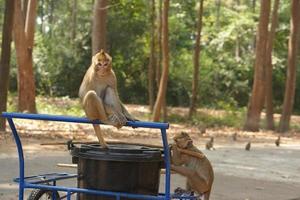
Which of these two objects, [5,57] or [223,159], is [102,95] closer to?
[223,159]

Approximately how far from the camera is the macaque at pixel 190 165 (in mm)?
5938

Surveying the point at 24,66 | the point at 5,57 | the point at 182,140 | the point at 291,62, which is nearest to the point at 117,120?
the point at 182,140

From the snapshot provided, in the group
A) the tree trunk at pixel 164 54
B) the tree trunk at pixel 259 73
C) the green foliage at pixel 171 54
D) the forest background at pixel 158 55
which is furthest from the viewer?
the green foliage at pixel 171 54

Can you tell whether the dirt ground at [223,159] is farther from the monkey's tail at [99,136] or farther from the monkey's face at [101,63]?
the monkey's face at [101,63]

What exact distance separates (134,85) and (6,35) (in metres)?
22.3

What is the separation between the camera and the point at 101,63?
17.3 feet

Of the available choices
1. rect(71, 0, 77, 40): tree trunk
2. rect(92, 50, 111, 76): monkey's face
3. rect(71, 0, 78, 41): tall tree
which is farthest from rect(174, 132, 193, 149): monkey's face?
rect(71, 0, 78, 41): tall tree

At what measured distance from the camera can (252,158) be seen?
54.0 feet

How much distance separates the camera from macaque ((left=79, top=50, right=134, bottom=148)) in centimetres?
528

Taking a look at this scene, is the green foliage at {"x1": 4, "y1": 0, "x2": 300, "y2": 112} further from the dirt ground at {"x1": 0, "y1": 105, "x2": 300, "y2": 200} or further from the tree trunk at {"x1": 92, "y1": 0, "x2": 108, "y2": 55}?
the dirt ground at {"x1": 0, "y1": 105, "x2": 300, "y2": 200}

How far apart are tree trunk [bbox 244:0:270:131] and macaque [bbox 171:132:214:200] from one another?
67.3 feet

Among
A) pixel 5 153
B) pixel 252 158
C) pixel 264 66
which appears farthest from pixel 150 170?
pixel 264 66

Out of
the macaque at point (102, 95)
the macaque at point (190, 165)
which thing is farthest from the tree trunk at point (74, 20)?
the macaque at point (102, 95)

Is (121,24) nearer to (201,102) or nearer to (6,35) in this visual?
(201,102)
